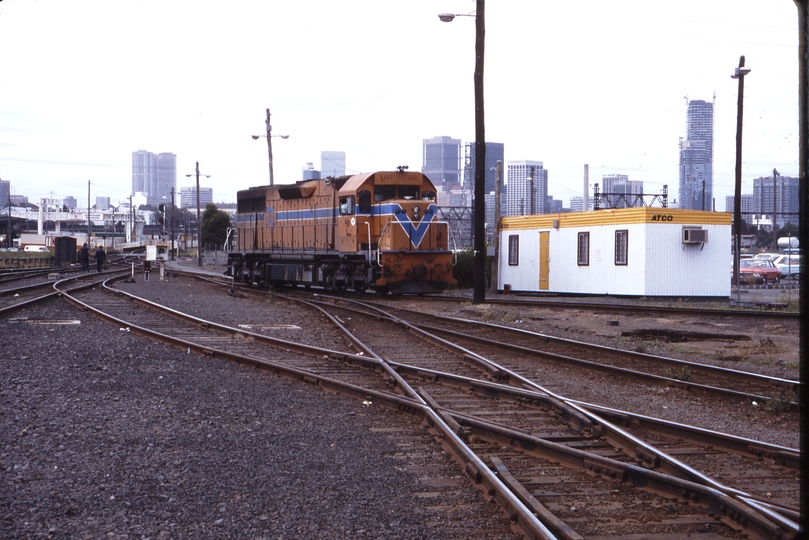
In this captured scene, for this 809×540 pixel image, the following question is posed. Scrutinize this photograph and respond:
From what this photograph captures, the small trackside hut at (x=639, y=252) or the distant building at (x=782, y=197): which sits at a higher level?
the distant building at (x=782, y=197)

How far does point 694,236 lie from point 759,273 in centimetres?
1866

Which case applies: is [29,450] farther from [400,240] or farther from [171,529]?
[400,240]

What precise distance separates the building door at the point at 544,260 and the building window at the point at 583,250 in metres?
1.62

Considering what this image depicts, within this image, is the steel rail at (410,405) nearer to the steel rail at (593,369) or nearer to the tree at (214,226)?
the steel rail at (593,369)

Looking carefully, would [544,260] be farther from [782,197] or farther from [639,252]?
[782,197]

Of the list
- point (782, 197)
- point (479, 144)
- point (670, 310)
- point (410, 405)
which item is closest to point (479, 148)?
point (479, 144)

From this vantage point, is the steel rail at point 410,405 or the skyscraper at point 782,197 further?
the skyscraper at point 782,197

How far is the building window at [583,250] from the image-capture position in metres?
28.0

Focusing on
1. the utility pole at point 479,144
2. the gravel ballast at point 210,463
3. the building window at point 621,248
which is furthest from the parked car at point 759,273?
the gravel ballast at point 210,463

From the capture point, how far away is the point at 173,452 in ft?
21.0

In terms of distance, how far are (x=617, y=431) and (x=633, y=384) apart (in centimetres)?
330

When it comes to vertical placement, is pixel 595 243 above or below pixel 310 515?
above

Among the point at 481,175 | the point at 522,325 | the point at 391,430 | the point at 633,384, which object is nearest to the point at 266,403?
the point at 391,430

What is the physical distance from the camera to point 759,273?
139ft
